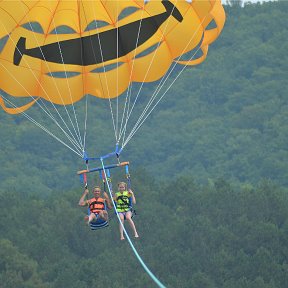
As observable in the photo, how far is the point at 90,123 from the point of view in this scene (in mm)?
111375

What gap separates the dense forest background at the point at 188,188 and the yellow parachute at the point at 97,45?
Result: 116ft

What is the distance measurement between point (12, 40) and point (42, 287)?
36.1 m

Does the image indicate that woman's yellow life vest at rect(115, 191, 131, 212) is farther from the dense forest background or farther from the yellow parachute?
the dense forest background

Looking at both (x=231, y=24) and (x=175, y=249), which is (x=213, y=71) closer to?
(x=231, y=24)

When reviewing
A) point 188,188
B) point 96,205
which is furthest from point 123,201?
point 188,188

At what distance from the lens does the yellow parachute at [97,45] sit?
100ft

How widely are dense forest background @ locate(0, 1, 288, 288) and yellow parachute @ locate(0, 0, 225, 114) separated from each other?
116 feet

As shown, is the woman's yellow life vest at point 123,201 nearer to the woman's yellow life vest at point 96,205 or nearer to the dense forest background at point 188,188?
the woman's yellow life vest at point 96,205

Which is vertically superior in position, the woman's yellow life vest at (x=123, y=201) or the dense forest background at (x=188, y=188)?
the dense forest background at (x=188, y=188)

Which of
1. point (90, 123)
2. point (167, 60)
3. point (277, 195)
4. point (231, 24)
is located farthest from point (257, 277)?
point (231, 24)

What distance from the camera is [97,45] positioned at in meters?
31.1

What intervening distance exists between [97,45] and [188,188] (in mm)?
50141

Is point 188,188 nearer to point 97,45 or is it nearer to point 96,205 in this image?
point 97,45

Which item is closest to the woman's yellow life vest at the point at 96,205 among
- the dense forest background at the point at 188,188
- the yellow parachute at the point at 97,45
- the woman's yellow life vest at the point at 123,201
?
the woman's yellow life vest at the point at 123,201
